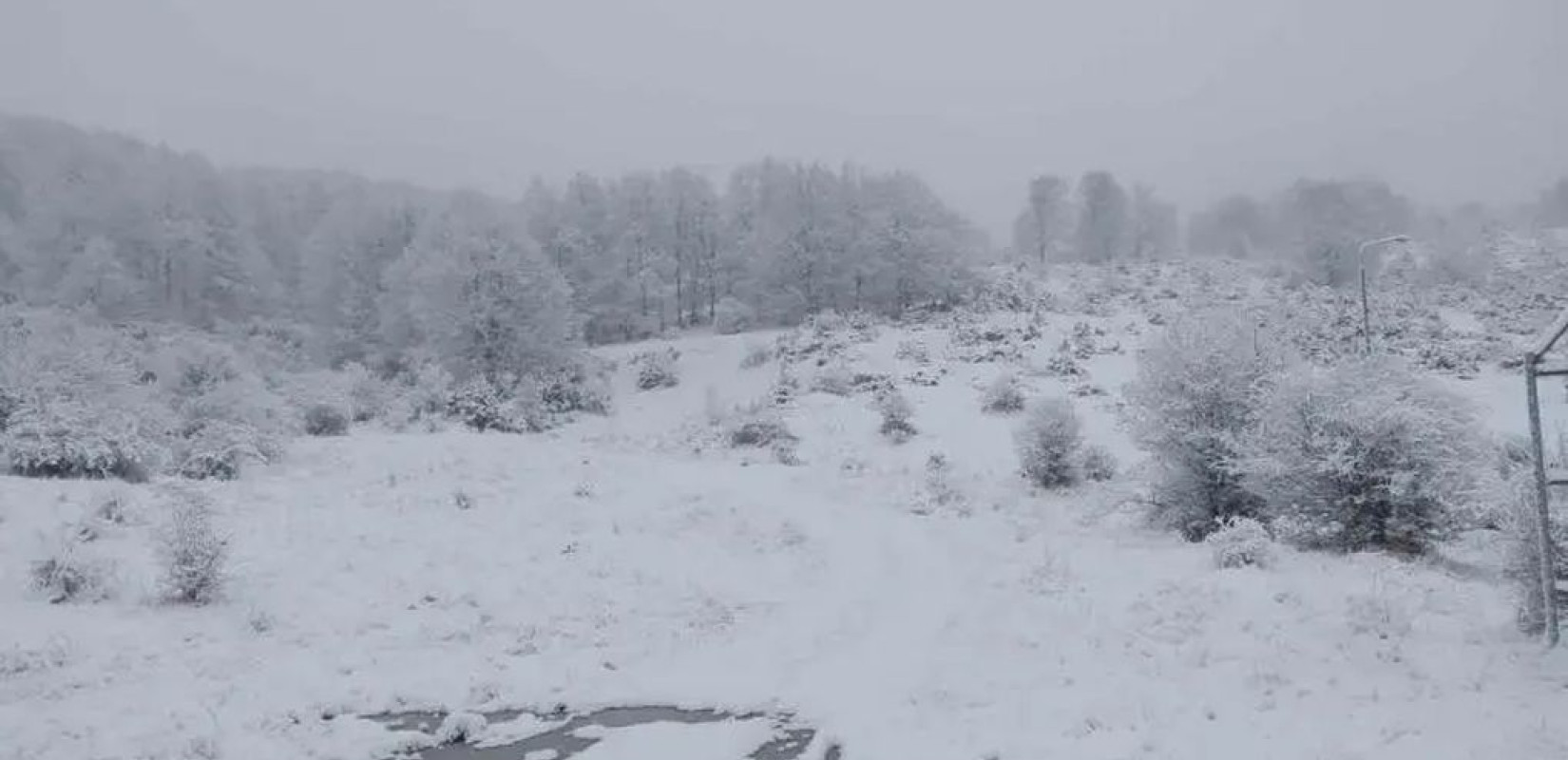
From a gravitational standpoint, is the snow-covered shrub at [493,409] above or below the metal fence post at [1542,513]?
above

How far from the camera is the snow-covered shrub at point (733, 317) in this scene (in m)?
53.6

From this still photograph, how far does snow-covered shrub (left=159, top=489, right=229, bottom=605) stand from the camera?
468 inches

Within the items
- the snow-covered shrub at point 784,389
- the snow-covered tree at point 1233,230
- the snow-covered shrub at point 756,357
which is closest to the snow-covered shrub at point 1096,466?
the snow-covered shrub at point 784,389

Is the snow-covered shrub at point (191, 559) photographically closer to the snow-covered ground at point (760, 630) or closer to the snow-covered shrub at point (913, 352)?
the snow-covered ground at point (760, 630)

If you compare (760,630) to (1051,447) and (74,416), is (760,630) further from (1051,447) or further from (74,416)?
(74,416)

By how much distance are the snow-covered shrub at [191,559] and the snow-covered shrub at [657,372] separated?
28.6m

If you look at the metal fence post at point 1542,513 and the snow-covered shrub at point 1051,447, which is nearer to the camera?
the metal fence post at point 1542,513

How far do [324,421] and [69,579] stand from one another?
14.5 m

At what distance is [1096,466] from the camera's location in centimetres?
2009

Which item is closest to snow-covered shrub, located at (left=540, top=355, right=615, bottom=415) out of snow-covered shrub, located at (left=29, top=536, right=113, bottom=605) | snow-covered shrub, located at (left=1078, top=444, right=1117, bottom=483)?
snow-covered shrub, located at (left=1078, top=444, right=1117, bottom=483)

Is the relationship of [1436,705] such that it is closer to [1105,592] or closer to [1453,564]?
[1105,592]

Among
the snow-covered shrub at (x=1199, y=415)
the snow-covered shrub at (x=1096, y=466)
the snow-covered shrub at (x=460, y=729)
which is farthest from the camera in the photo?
the snow-covered shrub at (x=1096, y=466)

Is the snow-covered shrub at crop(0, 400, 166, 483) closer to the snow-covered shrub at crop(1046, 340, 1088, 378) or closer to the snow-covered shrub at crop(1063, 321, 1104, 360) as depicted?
the snow-covered shrub at crop(1046, 340, 1088, 378)

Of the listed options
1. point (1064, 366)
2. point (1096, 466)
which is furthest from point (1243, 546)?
point (1064, 366)
